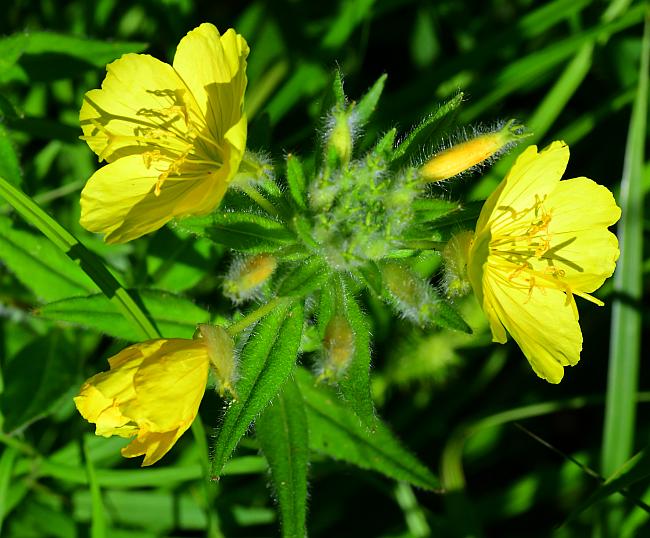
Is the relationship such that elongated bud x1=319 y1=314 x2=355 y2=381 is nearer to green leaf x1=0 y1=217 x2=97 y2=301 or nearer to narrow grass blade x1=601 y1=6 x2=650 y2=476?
green leaf x1=0 y1=217 x2=97 y2=301

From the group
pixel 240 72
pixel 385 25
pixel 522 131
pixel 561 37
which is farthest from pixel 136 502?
pixel 561 37

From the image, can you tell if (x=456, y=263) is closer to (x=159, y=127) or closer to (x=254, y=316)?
(x=254, y=316)

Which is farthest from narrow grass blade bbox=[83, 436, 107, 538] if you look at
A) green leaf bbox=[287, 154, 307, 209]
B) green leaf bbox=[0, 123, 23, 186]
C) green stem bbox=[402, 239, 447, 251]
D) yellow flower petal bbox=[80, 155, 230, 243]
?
green stem bbox=[402, 239, 447, 251]

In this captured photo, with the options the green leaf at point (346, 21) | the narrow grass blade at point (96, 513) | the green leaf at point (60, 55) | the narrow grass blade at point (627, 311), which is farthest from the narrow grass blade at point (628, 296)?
the green leaf at point (60, 55)

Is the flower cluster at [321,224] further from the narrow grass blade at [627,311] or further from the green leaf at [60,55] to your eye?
the narrow grass blade at [627,311]

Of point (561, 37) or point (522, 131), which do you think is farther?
point (561, 37)

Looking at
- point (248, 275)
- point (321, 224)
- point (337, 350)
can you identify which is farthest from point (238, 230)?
point (337, 350)

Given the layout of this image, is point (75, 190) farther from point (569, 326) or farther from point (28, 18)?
point (569, 326)
